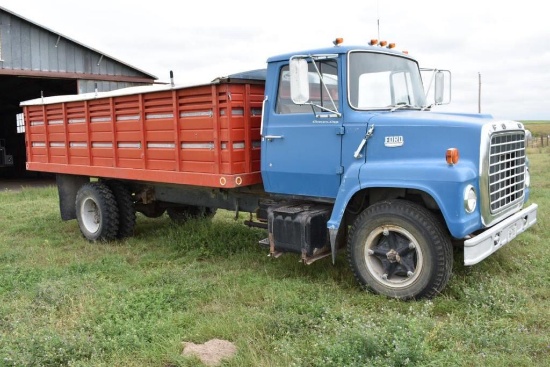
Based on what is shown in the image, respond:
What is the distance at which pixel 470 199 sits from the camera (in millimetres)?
4328

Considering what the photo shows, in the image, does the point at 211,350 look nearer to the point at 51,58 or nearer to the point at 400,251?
the point at 400,251

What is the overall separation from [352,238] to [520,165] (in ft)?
6.49

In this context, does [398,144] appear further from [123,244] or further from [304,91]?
[123,244]

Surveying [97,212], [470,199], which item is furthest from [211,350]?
[97,212]

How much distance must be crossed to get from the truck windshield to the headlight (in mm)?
1238

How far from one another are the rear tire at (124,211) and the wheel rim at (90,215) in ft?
1.32

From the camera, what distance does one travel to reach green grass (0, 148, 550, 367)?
11.7ft

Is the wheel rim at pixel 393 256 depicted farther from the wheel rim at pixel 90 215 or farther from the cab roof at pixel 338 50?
the wheel rim at pixel 90 215

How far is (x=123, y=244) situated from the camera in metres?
7.43

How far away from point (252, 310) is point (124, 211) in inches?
149

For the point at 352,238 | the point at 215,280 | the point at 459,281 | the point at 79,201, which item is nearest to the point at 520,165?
the point at 459,281

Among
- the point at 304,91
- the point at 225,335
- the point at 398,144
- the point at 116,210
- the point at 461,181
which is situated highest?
the point at 304,91

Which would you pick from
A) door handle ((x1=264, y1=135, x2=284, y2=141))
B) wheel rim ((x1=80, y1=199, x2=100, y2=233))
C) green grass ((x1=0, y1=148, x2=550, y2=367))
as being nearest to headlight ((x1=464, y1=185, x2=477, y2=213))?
green grass ((x1=0, y1=148, x2=550, y2=367))

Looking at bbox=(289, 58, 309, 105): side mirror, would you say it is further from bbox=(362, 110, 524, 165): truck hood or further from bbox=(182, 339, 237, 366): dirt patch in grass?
bbox=(182, 339, 237, 366): dirt patch in grass
